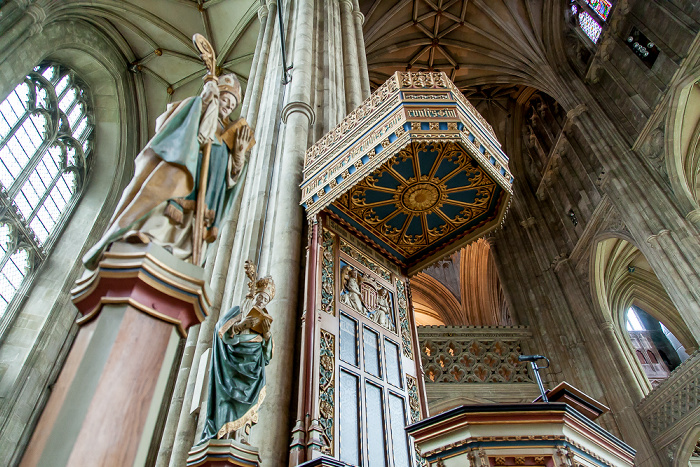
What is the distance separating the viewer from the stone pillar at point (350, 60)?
7.44 m

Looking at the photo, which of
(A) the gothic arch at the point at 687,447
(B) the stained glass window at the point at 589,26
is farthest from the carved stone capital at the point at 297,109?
(B) the stained glass window at the point at 589,26

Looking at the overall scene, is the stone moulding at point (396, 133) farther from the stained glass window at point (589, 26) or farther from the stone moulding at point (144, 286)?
the stained glass window at point (589, 26)

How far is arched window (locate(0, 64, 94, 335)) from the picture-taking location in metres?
9.28

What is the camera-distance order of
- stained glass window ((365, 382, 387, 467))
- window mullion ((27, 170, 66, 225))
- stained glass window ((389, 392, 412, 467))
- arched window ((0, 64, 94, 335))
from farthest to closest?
window mullion ((27, 170, 66, 225)) → arched window ((0, 64, 94, 335)) → stained glass window ((389, 392, 412, 467)) → stained glass window ((365, 382, 387, 467))

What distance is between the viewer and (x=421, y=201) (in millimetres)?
5512

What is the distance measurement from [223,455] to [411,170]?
3308 millimetres

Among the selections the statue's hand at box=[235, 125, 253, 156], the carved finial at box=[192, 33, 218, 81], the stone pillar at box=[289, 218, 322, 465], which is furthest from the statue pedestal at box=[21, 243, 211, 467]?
the stone pillar at box=[289, 218, 322, 465]

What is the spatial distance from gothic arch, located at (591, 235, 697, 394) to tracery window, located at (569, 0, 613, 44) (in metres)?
5.25

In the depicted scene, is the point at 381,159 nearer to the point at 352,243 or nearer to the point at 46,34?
the point at 352,243

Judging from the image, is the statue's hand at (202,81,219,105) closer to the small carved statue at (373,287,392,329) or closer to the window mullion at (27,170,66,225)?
the small carved statue at (373,287,392,329)

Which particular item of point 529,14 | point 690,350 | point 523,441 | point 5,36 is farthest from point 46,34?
point 690,350

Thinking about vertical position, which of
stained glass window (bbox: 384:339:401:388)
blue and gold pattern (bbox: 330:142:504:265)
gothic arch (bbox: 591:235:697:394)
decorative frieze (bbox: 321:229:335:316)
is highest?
gothic arch (bbox: 591:235:697:394)

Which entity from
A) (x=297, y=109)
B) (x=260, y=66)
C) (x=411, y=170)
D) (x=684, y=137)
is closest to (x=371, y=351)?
(x=411, y=170)

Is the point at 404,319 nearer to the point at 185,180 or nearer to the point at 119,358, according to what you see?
the point at 185,180
